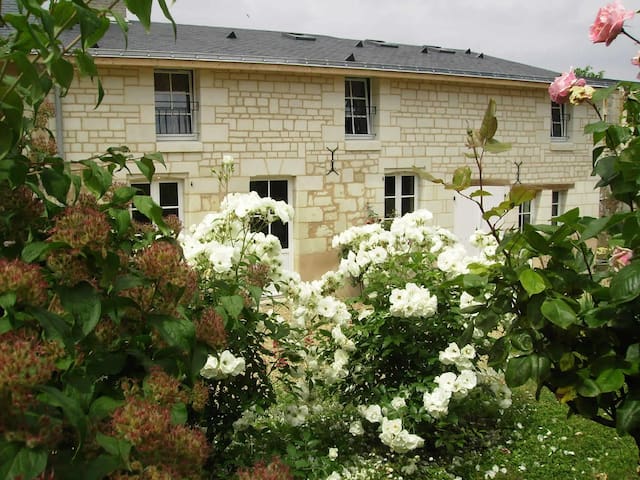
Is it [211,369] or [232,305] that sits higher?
[232,305]

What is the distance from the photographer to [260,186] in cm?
952

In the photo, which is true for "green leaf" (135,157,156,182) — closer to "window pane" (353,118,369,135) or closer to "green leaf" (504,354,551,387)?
"green leaf" (504,354,551,387)

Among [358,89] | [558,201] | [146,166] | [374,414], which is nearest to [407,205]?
[358,89]

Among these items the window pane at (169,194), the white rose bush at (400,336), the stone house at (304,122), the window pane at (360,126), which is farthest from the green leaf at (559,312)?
the window pane at (360,126)

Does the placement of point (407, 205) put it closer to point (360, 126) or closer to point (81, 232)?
point (360, 126)

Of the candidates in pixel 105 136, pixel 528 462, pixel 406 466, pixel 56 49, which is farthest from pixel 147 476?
pixel 105 136

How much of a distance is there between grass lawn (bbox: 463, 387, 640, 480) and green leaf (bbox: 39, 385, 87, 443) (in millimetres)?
3330

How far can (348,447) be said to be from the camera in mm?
3898

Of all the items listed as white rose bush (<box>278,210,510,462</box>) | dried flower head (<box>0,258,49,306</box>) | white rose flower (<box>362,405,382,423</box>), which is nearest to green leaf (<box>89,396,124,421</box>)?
dried flower head (<box>0,258,49,306</box>)

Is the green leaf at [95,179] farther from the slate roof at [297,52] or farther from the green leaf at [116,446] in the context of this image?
the slate roof at [297,52]

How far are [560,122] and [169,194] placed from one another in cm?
870

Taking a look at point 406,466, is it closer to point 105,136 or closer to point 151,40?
point 105,136

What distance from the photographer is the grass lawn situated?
3789 millimetres

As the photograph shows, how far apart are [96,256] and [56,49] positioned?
1.19 feet
